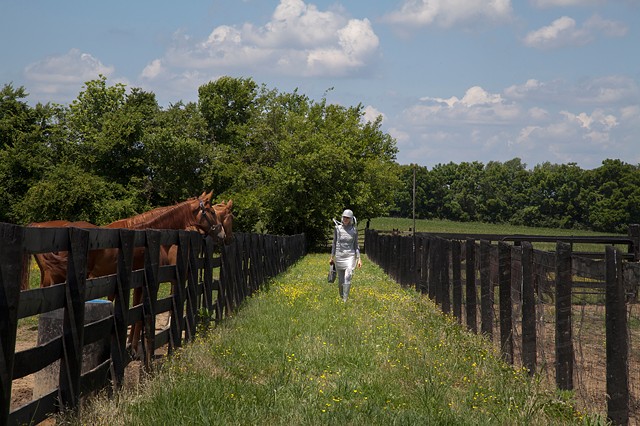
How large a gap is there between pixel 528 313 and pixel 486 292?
2176 mm

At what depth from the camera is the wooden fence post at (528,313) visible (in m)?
7.55

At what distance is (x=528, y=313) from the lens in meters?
7.72

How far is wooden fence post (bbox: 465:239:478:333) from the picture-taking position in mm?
10961

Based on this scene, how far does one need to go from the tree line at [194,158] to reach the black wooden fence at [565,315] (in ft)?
146

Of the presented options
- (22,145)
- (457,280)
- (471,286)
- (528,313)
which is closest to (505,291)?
(528,313)

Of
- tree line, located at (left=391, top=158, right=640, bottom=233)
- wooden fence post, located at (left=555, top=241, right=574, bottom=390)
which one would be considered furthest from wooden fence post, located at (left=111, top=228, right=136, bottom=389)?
tree line, located at (left=391, top=158, right=640, bottom=233)

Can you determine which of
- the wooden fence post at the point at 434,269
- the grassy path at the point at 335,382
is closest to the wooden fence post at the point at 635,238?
the wooden fence post at the point at 434,269

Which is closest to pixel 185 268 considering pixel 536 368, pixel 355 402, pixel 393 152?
pixel 355 402

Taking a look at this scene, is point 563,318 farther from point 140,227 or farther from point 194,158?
point 194,158

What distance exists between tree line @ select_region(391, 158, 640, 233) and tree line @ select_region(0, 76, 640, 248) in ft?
165

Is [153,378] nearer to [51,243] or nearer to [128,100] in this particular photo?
[51,243]

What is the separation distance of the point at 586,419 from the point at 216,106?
228 ft

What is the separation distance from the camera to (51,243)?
486 centimetres

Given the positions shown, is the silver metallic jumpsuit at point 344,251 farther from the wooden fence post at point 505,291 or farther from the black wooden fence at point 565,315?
the wooden fence post at point 505,291
